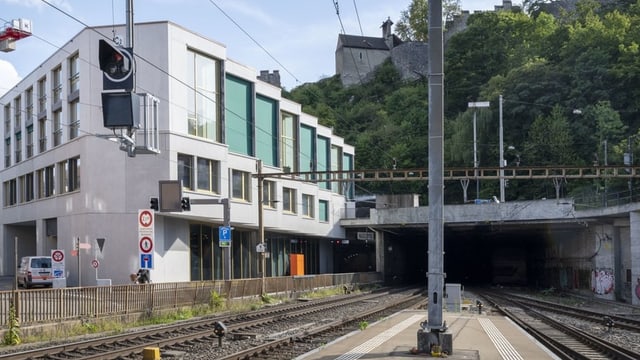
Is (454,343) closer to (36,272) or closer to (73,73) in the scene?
(36,272)

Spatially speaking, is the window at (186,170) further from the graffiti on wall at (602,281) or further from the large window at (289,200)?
the graffiti on wall at (602,281)

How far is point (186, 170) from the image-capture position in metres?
40.7

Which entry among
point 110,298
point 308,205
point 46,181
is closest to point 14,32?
point 46,181

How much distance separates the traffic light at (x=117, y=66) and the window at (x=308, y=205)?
45.3 meters

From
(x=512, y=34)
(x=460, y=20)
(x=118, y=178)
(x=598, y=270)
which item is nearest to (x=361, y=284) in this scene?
(x=598, y=270)

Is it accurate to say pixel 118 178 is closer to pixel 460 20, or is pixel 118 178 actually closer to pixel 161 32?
pixel 161 32

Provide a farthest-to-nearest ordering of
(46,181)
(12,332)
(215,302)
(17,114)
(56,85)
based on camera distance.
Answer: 1. (17,114)
2. (46,181)
3. (56,85)
4. (215,302)
5. (12,332)

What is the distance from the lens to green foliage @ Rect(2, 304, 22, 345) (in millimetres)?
17812

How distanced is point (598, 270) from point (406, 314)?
21.7 meters

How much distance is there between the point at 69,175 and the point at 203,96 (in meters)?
9.72

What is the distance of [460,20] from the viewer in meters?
136

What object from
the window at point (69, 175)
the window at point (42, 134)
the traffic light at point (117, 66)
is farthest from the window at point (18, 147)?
the traffic light at point (117, 66)

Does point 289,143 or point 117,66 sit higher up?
point 289,143

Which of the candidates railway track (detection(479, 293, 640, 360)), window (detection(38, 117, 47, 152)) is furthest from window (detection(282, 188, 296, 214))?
railway track (detection(479, 293, 640, 360))
